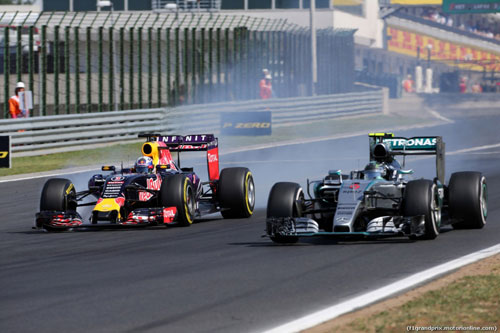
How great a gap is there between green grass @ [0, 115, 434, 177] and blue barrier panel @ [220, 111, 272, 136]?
0.90ft

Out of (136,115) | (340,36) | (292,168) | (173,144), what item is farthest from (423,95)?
(173,144)

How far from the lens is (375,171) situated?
12.8m

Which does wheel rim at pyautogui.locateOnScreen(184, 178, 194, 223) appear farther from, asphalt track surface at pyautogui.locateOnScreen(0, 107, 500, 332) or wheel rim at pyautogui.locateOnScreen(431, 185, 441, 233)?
wheel rim at pyautogui.locateOnScreen(431, 185, 441, 233)

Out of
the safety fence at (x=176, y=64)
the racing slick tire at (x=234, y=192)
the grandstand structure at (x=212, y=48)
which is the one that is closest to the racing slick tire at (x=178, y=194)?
the racing slick tire at (x=234, y=192)

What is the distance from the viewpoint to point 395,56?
98.4 metres

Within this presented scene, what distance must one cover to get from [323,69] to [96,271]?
129ft

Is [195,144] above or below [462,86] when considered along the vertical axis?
below

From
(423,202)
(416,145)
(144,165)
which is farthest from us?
(144,165)

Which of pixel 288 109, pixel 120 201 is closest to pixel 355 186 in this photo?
pixel 120 201

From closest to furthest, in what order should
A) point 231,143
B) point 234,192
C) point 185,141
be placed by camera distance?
1. point 234,192
2. point 185,141
3. point 231,143

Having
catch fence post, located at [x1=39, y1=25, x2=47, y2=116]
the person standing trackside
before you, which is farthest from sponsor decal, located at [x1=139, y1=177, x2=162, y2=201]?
catch fence post, located at [x1=39, y1=25, x2=47, y2=116]

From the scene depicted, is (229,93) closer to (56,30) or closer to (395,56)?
(56,30)

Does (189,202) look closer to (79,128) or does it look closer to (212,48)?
(79,128)

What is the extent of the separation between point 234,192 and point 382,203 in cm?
374
